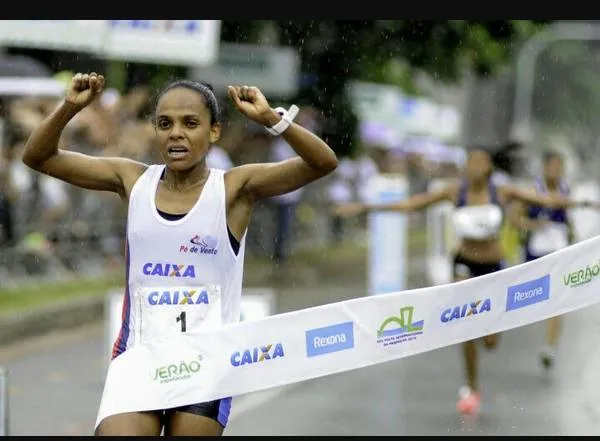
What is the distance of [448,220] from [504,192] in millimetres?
8425

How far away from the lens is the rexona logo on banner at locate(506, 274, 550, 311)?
6.25 m

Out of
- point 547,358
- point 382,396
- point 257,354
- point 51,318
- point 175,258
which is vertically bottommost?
point 257,354

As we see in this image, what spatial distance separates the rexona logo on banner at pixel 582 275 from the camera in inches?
252

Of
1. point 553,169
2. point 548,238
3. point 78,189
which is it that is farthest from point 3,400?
point 78,189

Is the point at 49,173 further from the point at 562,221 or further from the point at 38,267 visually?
the point at 38,267

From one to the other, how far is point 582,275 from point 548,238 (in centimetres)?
750

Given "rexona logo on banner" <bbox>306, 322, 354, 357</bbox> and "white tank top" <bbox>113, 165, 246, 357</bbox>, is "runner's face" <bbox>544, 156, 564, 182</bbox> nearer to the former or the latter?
"rexona logo on banner" <bbox>306, 322, 354, 357</bbox>

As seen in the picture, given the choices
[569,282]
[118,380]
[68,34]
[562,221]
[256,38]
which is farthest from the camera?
[256,38]

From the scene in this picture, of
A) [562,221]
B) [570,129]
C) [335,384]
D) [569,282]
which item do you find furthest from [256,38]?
[570,129]

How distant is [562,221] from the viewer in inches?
552

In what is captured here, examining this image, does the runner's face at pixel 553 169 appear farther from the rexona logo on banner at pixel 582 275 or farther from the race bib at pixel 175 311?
the race bib at pixel 175 311

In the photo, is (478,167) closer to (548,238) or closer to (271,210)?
(548,238)

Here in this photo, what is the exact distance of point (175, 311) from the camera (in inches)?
217

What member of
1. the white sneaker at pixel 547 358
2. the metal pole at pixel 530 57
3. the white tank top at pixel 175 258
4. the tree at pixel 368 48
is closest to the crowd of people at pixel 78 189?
the tree at pixel 368 48
